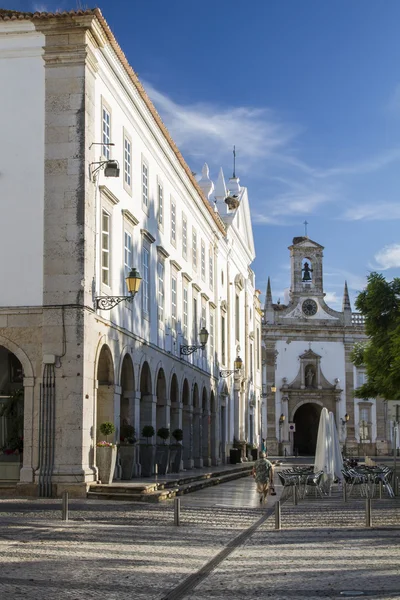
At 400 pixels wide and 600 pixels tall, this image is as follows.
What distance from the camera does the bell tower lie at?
242ft

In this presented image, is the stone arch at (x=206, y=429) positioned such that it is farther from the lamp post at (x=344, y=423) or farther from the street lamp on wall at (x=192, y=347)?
the lamp post at (x=344, y=423)

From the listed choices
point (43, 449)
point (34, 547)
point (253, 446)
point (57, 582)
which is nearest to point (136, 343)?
point (43, 449)

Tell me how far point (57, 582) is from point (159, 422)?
20835 millimetres

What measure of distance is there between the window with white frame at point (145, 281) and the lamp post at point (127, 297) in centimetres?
487

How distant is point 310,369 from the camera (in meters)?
73.5

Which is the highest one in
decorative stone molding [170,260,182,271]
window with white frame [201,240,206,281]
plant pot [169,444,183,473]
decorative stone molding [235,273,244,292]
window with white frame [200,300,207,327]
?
decorative stone molding [235,273,244,292]

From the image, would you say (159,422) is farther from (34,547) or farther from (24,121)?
(34,547)

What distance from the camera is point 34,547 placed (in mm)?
12812

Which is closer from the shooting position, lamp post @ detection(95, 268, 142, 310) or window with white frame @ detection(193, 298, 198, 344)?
lamp post @ detection(95, 268, 142, 310)

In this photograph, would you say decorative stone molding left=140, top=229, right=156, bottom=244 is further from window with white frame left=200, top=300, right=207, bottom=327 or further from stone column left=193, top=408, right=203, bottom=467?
window with white frame left=200, top=300, right=207, bottom=327

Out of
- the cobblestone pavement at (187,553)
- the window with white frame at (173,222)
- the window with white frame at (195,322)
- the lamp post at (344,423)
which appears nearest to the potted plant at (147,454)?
the cobblestone pavement at (187,553)

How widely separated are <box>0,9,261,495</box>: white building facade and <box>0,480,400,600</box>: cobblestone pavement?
260 centimetres

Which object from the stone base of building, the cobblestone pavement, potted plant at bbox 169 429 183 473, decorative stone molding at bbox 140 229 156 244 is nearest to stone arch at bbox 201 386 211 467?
potted plant at bbox 169 429 183 473

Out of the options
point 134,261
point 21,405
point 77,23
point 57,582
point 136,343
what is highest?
point 77,23
